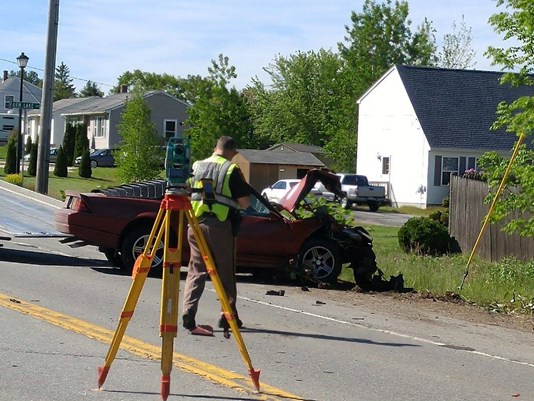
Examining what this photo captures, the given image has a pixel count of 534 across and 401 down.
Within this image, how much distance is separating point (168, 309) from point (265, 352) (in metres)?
2.54

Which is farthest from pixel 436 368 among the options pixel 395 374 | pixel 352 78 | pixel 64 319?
pixel 352 78

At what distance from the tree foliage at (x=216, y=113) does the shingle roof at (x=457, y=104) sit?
9.69 m

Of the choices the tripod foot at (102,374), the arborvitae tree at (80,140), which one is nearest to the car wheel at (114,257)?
the tripod foot at (102,374)

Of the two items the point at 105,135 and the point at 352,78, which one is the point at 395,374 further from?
the point at 105,135

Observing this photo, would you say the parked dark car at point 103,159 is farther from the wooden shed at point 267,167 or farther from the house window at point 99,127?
the wooden shed at point 267,167

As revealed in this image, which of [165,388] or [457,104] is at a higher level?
[457,104]

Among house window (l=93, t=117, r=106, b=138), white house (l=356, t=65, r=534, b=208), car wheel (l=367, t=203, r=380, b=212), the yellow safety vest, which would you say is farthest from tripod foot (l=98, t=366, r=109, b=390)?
house window (l=93, t=117, r=106, b=138)

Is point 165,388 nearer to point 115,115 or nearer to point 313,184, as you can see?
point 313,184

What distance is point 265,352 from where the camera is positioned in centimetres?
959

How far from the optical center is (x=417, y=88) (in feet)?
177

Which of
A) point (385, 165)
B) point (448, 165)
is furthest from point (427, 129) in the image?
point (385, 165)

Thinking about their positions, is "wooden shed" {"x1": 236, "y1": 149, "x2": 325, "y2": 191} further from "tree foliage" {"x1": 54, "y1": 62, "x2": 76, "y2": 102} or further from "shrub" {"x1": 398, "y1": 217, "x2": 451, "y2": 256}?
"tree foliage" {"x1": 54, "y1": 62, "x2": 76, "y2": 102}

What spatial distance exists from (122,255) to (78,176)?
45.0 m

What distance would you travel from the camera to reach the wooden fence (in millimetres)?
24438
